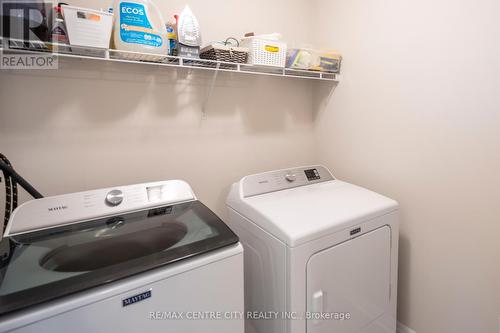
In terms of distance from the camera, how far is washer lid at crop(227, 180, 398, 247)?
1248 millimetres

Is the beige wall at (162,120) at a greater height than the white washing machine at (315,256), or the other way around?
the beige wall at (162,120)

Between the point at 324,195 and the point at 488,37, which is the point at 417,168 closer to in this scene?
the point at 324,195

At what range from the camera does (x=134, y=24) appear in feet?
4.05

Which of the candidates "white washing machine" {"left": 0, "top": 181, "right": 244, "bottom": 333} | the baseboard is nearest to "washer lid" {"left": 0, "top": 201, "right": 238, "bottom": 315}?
"white washing machine" {"left": 0, "top": 181, "right": 244, "bottom": 333}

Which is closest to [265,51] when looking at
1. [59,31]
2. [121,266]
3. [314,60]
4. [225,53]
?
[225,53]

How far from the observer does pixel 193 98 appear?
1.75 m

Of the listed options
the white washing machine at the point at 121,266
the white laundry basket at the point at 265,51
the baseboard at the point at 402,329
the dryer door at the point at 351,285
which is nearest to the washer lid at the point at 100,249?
the white washing machine at the point at 121,266

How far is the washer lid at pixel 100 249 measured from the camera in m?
0.80

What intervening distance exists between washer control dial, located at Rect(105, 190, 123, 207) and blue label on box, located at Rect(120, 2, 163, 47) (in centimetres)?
72

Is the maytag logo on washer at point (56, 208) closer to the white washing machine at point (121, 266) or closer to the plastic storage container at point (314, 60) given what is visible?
the white washing machine at point (121, 266)

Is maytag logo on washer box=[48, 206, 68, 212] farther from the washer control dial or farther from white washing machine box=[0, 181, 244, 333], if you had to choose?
the washer control dial

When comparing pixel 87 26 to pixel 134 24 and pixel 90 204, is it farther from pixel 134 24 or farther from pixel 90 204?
pixel 90 204

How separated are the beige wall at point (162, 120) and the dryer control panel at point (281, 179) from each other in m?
0.32

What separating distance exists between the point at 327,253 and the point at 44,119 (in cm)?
157
